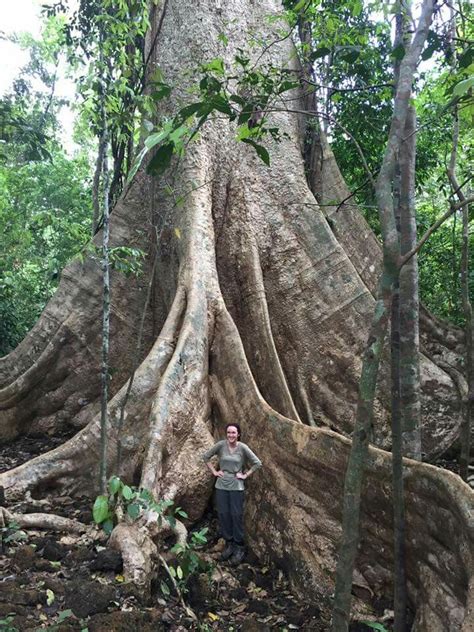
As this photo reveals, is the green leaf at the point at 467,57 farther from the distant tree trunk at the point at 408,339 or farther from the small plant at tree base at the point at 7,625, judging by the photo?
the small plant at tree base at the point at 7,625

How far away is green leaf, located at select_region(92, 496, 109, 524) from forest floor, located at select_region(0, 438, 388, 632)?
0.66ft

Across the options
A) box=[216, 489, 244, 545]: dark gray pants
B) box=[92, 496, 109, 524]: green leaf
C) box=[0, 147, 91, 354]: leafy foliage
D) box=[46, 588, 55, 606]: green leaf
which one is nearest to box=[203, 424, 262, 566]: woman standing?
box=[216, 489, 244, 545]: dark gray pants

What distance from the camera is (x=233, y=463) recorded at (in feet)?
15.3

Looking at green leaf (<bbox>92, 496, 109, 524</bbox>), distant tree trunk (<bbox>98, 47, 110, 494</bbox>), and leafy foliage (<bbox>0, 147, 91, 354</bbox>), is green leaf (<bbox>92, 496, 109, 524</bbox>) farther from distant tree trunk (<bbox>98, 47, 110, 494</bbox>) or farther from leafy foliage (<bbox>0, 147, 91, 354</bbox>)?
leafy foliage (<bbox>0, 147, 91, 354</bbox>)

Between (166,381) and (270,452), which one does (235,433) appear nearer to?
(270,452)

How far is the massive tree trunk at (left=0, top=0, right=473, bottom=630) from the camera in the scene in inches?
156

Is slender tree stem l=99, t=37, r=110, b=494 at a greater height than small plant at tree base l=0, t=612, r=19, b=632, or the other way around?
slender tree stem l=99, t=37, r=110, b=494

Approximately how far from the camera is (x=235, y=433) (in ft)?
15.4

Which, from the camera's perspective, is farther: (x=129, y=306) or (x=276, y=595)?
(x=129, y=306)

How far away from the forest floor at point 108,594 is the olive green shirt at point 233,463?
49cm

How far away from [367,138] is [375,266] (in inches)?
100

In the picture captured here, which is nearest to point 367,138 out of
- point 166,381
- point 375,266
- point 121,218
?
point 375,266

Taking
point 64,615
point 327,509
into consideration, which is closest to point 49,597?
point 64,615

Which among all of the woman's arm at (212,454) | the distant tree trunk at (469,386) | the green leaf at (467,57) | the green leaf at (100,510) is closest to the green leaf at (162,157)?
the green leaf at (467,57)
